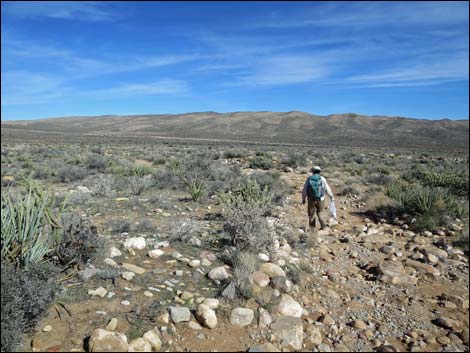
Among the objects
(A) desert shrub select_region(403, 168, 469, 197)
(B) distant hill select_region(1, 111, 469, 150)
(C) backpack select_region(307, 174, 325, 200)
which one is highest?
(B) distant hill select_region(1, 111, 469, 150)

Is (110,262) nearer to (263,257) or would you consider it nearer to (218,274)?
(218,274)

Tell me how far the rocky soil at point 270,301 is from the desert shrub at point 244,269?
3.8 inches

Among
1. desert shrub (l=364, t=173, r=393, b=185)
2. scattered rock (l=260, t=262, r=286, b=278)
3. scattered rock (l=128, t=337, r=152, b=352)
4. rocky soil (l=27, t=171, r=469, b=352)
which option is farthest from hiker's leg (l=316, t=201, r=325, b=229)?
desert shrub (l=364, t=173, r=393, b=185)

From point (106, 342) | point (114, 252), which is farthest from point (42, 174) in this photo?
point (106, 342)

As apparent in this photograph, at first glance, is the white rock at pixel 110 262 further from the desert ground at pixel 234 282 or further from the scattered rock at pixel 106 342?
the scattered rock at pixel 106 342

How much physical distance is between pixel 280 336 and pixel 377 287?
1.90 metres

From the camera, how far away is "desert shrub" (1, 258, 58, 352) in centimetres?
280

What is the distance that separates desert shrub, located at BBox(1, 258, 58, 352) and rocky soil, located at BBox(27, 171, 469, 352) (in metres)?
0.16

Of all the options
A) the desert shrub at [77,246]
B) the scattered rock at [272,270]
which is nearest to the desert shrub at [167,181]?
the desert shrub at [77,246]

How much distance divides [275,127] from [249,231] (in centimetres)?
10892

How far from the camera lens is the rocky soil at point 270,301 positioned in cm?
324

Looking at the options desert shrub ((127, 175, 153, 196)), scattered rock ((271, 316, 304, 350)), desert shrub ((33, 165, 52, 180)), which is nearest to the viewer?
scattered rock ((271, 316, 304, 350))

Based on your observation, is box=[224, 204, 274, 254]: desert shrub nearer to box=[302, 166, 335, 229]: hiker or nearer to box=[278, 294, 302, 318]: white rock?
box=[278, 294, 302, 318]: white rock

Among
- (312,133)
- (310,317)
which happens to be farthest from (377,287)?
(312,133)
